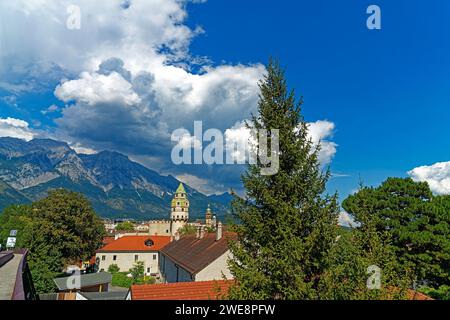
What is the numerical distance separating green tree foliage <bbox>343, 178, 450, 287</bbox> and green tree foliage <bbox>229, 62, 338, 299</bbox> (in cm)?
1604

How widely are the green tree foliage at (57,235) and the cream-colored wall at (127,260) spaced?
15631 millimetres

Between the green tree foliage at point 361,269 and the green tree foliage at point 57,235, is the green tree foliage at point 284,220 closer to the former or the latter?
the green tree foliage at point 361,269

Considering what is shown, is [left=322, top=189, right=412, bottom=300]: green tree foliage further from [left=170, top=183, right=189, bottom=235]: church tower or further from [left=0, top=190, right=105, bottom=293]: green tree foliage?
[left=170, top=183, right=189, bottom=235]: church tower

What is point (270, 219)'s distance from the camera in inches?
391

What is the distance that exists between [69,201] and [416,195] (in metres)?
43.9

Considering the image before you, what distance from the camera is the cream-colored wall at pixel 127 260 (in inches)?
2395

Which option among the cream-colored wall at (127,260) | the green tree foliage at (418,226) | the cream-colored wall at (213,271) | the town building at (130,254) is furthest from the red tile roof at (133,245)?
the green tree foliage at (418,226)

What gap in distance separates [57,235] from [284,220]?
39.8m

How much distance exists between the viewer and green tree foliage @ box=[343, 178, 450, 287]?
992 inches

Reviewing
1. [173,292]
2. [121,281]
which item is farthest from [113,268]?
[173,292]

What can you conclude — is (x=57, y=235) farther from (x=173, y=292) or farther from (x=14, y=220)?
(x=173, y=292)

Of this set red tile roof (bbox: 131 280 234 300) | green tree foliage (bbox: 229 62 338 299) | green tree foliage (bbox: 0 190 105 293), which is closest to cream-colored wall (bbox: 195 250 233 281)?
red tile roof (bbox: 131 280 234 300)
